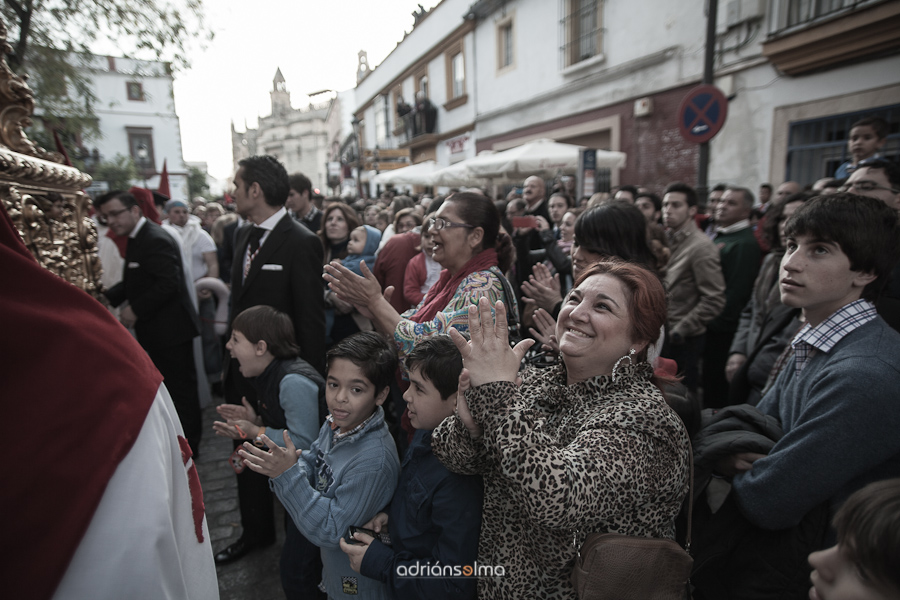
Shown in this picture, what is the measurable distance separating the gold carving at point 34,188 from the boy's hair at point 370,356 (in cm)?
109

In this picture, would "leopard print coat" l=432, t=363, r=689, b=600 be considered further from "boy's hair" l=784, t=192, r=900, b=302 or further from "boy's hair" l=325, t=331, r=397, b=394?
"boy's hair" l=784, t=192, r=900, b=302

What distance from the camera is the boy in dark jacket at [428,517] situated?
58.4 inches

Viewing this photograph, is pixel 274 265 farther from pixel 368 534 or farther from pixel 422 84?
pixel 422 84

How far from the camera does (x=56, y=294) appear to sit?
850 millimetres

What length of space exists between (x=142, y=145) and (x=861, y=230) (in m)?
50.0

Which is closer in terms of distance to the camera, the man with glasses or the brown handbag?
the brown handbag

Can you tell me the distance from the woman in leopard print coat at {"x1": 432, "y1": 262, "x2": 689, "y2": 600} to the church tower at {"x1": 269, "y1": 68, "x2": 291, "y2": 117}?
79.1 m

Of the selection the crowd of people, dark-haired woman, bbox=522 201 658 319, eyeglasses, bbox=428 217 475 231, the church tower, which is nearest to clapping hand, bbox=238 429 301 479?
the crowd of people

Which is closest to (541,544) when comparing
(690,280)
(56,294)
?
(56,294)

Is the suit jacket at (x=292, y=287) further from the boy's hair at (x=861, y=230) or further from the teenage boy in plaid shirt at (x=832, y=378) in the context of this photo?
the boy's hair at (x=861, y=230)

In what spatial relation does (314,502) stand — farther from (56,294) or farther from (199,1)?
(199,1)

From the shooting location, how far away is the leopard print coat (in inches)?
42.8

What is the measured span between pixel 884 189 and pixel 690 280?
1254 millimetres

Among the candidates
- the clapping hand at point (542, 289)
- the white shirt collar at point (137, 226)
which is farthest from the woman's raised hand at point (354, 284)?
the white shirt collar at point (137, 226)
